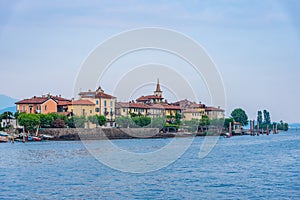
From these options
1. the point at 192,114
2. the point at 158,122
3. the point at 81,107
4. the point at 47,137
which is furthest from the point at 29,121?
the point at 192,114

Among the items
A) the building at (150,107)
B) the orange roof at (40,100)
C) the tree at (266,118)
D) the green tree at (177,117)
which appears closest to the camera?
the orange roof at (40,100)

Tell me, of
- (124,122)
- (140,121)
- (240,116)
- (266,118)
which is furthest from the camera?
(266,118)

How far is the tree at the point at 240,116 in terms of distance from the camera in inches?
4985

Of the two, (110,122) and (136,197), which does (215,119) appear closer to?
(110,122)

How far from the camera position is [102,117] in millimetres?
77312

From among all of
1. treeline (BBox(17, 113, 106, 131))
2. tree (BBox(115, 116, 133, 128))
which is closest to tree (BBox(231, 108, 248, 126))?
tree (BBox(115, 116, 133, 128))

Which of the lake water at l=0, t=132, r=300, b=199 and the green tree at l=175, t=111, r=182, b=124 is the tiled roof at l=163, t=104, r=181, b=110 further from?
the lake water at l=0, t=132, r=300, b=199

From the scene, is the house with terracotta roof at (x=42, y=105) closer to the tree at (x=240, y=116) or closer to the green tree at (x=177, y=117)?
the green tree at (x=177, y=117)

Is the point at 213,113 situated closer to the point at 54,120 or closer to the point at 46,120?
the point at 54,120

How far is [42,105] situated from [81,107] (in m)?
5.82

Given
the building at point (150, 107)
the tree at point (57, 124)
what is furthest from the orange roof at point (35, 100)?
the building at point (150, 107)

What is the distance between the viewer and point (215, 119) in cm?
10425

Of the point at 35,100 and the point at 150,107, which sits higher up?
the point at 35,100

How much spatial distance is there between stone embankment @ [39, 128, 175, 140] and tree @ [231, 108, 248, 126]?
47.8 metres
